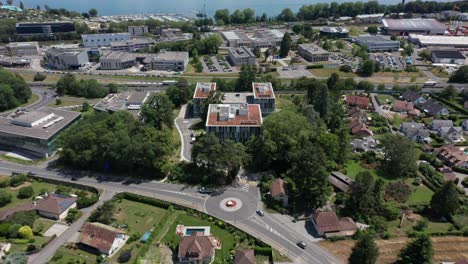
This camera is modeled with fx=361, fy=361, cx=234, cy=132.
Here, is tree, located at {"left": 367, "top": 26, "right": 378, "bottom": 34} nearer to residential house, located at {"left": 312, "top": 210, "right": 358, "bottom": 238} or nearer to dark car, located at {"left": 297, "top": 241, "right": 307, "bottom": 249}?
residential house, located at {"left": 312, "top": 210, "right": 358, "bottom": 238}

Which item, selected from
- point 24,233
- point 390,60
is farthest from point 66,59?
point 390,60

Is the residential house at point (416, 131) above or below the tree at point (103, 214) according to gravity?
above

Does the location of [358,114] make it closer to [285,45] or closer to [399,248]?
[399,248]

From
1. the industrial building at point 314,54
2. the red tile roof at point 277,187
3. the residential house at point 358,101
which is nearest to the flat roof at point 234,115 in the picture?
the red tile roof at point 277,187

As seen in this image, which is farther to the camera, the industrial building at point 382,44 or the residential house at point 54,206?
the industrial building at point 382,44

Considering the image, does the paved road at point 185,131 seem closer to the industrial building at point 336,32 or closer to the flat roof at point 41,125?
the flat roof at point 41,125
